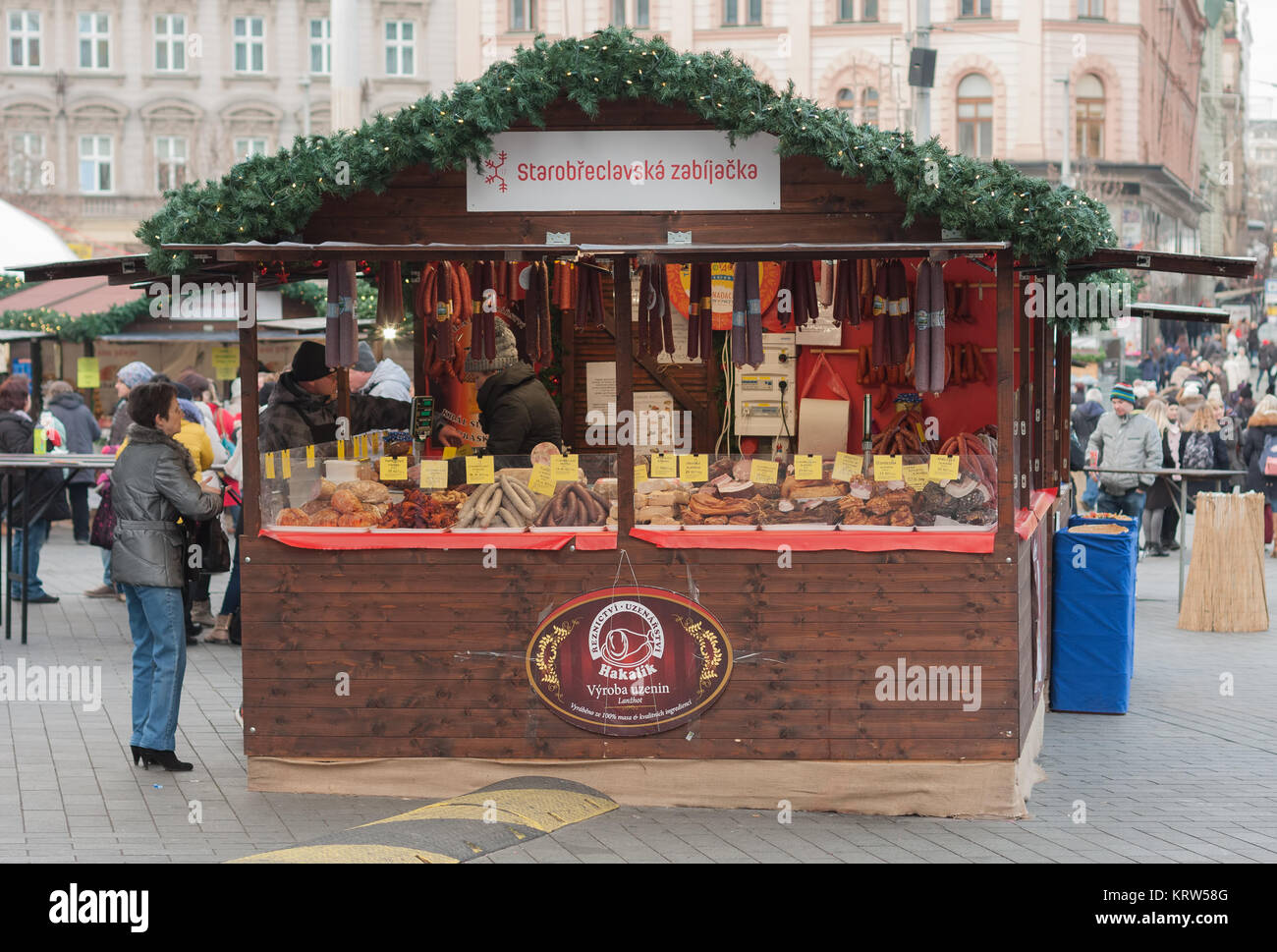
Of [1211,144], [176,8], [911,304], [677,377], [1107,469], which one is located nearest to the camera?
[911,304]

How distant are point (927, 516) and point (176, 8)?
5530 centimetres

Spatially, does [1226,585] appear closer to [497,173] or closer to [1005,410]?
[1005,410]

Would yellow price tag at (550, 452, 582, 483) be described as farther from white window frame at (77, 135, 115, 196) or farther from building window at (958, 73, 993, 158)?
white window frame at (77, 135, 115, 196)

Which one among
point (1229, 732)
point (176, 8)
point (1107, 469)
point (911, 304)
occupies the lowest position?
point (1229, 732)

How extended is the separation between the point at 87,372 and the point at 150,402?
14.7 meters

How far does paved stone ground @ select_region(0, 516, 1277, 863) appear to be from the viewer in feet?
21.8

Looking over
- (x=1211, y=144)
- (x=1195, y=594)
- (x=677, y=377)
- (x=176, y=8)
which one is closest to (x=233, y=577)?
(x=677, y=377)

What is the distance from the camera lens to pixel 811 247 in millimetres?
6832

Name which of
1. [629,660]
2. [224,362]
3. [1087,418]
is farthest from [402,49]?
[629,660]

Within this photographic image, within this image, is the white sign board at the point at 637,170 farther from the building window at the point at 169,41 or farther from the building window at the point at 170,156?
the building window at the point at 169,41

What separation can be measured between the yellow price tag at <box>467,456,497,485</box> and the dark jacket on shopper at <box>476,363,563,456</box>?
5.38 ft

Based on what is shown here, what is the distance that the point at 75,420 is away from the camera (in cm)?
1819

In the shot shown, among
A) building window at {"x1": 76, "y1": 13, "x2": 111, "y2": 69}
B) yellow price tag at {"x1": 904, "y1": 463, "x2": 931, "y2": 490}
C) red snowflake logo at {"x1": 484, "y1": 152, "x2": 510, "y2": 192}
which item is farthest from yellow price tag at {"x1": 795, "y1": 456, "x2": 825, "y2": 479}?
building window at {"x1": 76, "y1": 13, "x2": 111, "y2": 69}
